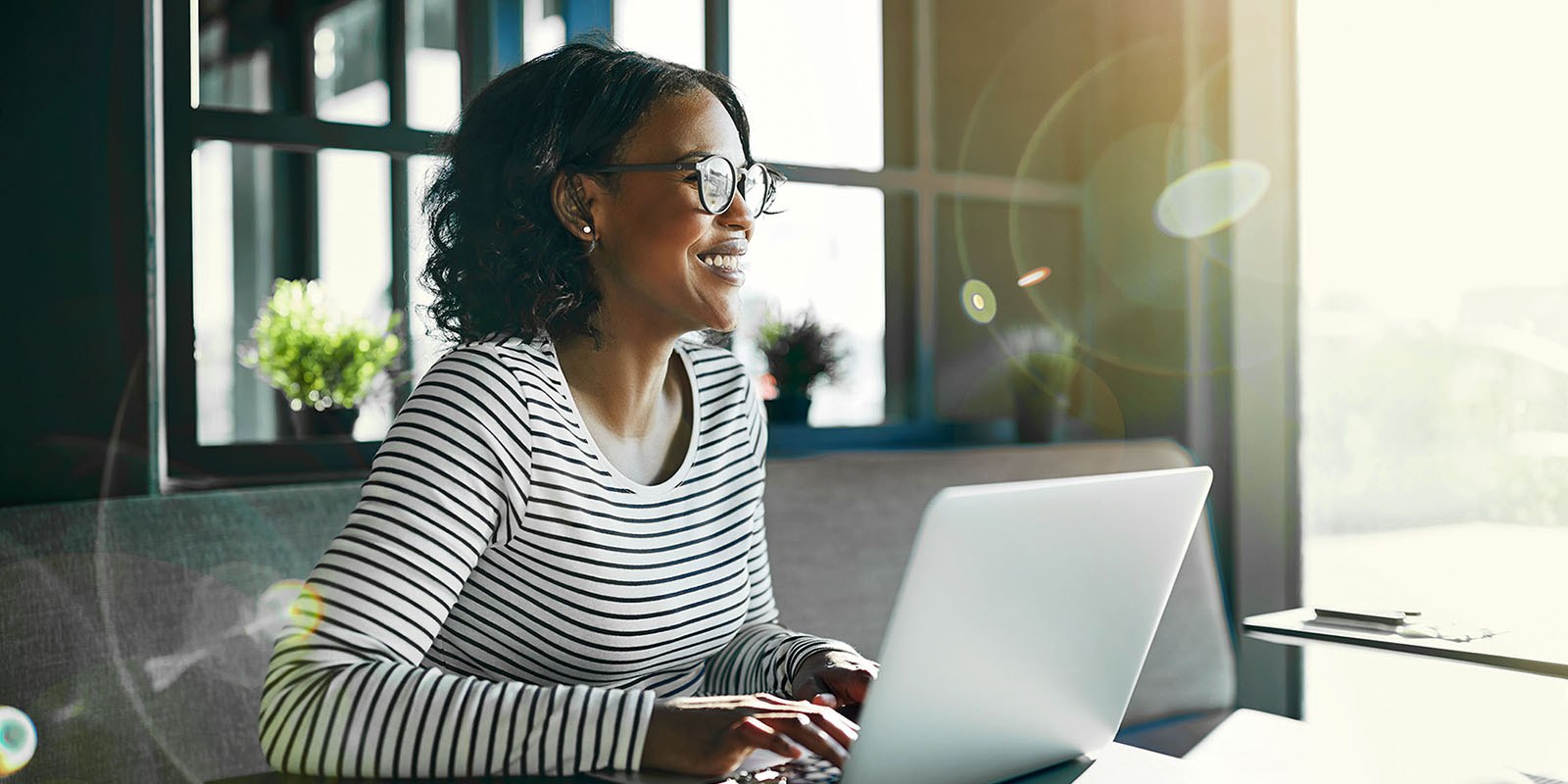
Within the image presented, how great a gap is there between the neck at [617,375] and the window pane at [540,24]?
222cm

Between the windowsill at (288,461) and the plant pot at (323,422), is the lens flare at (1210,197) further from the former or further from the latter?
the plant pot at (323,422)

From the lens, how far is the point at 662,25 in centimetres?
301

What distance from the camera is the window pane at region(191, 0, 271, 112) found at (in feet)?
15.8

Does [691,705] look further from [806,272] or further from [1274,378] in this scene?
[1274,378]

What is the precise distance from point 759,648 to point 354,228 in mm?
Result: 3669

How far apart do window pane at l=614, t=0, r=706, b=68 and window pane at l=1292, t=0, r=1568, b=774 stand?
4.87 ft

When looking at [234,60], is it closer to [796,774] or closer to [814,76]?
[814,76]

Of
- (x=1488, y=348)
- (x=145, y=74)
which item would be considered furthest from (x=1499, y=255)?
(x=145, y=74)

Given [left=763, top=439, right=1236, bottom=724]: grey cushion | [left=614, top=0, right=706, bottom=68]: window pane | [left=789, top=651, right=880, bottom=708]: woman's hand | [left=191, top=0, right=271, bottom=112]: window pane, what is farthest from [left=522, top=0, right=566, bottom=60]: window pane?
[left=789, top=651, right=880, bottom=708]: woman's hand

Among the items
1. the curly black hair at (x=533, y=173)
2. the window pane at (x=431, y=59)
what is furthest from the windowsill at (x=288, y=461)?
the window pane at (x=431, y=59)

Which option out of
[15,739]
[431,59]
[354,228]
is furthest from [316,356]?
[354,228]

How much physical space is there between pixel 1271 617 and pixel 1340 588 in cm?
159

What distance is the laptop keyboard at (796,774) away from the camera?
37.2 inches

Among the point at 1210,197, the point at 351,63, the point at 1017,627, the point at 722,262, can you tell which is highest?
the point at 351,63
